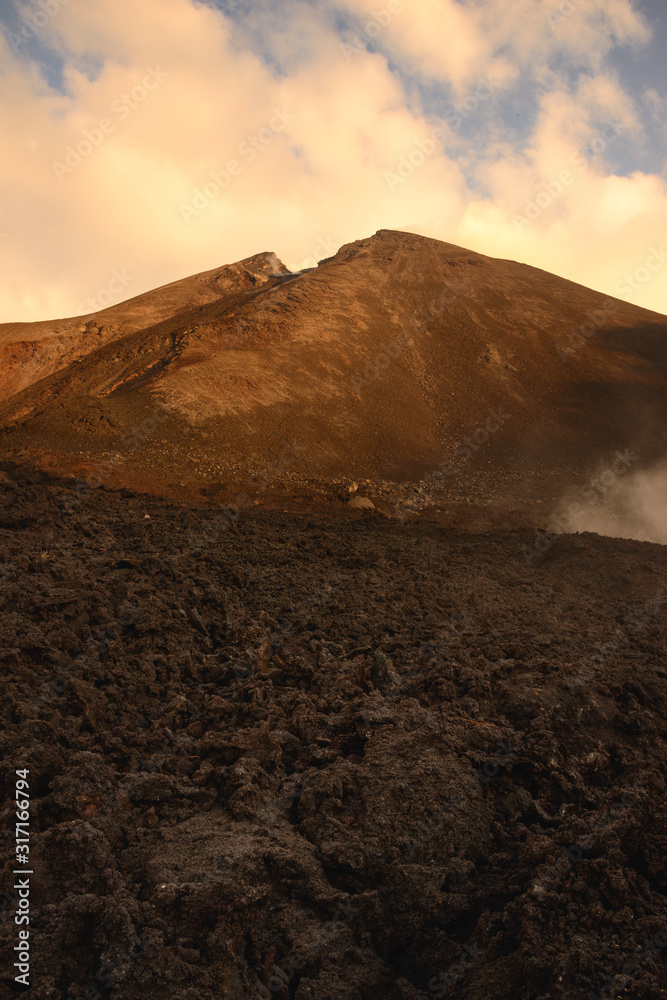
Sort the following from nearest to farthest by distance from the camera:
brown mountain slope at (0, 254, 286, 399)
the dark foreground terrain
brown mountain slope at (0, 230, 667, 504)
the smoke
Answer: the dark foreground terrain
the smoke
brown mountain slope at (0, 230, 667, 504)
brown mountain slope at (0, 254, 286, 399)

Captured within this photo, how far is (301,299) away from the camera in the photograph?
24.3 metres

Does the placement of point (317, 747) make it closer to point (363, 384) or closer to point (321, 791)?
point (321, 791)

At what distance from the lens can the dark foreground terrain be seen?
2693 millimetres

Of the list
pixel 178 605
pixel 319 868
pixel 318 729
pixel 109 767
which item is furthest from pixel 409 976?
pixel 178 605

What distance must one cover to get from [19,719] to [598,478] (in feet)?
61.7

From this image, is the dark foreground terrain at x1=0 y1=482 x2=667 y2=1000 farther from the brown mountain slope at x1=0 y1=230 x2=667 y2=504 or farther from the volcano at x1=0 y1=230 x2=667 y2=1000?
the brown mountain slope at x1=0 y1=230 x2=667 y2=504

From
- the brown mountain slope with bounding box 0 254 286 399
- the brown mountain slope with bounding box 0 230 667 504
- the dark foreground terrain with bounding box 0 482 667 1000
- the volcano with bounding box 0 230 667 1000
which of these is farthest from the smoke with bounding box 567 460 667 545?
the brown mountain slope with bounding box 0 254 286 399

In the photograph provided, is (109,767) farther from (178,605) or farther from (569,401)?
(569,401)

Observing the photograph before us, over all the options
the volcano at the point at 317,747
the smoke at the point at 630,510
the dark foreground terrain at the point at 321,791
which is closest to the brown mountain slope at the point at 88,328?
the volcano at the point at 317,747

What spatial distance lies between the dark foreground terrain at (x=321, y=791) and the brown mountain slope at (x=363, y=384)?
820 cm

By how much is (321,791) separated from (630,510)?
1558cm

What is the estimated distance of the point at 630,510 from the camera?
16562 mm

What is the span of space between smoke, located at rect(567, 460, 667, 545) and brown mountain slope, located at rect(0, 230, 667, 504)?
1.68 m

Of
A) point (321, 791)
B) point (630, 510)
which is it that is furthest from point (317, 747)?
point (630, 510)
